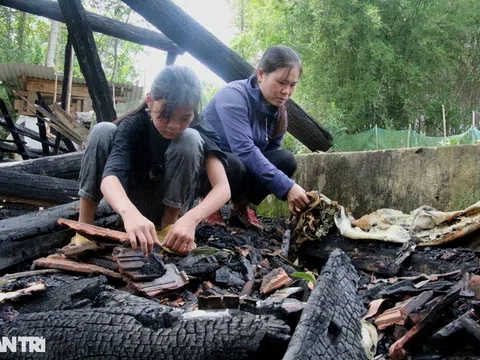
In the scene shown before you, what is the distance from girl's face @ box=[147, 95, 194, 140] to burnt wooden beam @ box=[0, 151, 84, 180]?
245 centimetres

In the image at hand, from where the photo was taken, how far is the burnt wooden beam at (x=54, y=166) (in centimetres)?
422

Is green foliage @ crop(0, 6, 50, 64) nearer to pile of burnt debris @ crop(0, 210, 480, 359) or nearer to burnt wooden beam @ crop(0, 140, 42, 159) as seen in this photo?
burnt wooden beam @ crop(0, 140, 42, 159)

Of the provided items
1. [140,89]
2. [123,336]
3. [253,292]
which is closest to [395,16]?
[140,89]

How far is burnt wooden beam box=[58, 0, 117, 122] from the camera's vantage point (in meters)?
3.87

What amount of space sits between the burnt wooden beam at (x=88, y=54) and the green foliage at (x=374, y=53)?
17.3ft

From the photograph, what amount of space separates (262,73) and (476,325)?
2195 millimetres

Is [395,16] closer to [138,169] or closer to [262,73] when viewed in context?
[262,73]

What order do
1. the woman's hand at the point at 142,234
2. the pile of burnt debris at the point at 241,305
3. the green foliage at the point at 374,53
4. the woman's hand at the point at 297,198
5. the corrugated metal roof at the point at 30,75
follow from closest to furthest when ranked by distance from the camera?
the pile of burnt debris at the point at 241,305 → the woman's hand at the point at 142,234 → the woman's hand at the point at 297,198 → the green foliage at the point at 374,53 → the corrugated metal roof at the point at 30,75

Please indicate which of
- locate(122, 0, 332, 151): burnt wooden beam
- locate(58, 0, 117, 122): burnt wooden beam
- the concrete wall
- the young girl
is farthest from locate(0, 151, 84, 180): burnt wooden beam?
the concrete wall

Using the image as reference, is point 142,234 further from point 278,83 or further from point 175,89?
point 278,83

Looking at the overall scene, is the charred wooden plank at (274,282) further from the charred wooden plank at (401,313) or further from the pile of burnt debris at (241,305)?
the charred wooden plank at (401,313)

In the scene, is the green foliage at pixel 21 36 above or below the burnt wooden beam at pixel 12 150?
above

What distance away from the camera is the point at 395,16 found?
10.2m

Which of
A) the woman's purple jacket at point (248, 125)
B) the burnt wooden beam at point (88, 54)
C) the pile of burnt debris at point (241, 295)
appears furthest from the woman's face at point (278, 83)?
the burnt wooden beam at point (88, 54)
